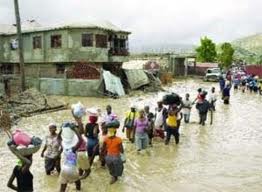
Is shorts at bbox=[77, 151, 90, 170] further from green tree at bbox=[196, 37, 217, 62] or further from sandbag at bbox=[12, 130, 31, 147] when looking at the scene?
green tree at bbox=[196, 37, 217, 62]

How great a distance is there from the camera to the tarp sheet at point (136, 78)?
35.2 meters

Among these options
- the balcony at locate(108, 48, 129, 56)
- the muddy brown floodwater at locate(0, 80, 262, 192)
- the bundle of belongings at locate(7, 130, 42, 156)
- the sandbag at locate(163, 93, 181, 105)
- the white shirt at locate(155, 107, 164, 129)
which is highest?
the balcony at locate(108, 48, 129, 56)

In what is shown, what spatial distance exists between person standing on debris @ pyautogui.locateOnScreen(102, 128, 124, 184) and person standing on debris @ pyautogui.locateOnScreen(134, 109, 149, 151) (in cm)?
260

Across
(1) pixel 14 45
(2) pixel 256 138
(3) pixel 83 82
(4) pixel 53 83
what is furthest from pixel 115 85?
(2) pixel 256 138

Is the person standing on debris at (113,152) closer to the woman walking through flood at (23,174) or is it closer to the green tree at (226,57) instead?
the woman walking through flood at (23,174)

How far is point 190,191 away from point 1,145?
279 inches

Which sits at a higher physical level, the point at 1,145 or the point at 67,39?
the point at 67,39

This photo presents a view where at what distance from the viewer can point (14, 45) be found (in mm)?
40531

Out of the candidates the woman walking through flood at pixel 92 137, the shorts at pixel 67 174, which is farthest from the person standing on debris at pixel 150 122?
the shorts at pixel 67 174

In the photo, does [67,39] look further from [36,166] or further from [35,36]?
[36,166]

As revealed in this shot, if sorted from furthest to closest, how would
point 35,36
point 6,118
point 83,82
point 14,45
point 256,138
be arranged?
point 14,45
point 35,36
point 83,82
point 6,118
point 256,138

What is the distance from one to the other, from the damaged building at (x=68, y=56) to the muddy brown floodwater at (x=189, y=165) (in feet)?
38.5

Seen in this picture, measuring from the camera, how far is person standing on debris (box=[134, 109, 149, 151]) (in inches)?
519

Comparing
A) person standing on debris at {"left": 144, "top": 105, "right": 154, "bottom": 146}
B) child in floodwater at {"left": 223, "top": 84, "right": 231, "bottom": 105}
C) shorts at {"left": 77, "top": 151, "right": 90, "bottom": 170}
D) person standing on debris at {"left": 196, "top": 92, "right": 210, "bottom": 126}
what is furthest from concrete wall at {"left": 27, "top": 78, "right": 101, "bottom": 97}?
Answer: shorts at {"left": 77, "top": 151, "right": 90, "bottom": 170}
